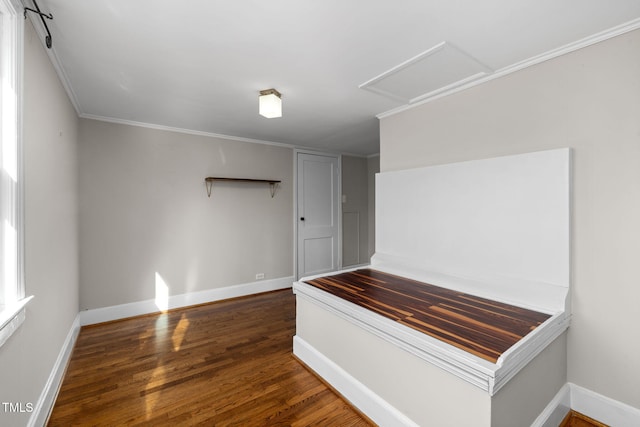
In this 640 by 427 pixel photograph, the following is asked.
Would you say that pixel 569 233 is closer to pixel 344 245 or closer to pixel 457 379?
pixel 457 379

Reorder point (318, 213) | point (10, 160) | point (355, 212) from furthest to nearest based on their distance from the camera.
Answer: point (355, 212) → point (318, 213) → point (10, 160)

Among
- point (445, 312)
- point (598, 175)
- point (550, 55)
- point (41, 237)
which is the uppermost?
point (550, 55)

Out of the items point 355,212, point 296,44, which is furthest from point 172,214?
point 355,212

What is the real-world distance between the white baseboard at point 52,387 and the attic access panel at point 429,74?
292 centimetres

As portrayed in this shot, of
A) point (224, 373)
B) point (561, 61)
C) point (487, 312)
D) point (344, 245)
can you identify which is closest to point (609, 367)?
point (487, 312)

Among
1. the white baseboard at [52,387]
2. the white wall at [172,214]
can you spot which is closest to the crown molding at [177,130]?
the white wall at [172,214]

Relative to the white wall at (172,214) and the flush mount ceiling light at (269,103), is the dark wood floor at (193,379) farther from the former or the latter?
the flush mount ceiling light at (269,103)

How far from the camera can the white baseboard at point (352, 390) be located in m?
1.61

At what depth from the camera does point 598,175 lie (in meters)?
1.72

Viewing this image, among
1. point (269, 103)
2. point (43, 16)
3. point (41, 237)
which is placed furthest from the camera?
point (269, 103)

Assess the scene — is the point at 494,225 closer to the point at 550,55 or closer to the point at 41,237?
the point at 550,55

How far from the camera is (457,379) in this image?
4.38ft

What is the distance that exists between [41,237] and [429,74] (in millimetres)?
2758

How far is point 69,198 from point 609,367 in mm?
4114
